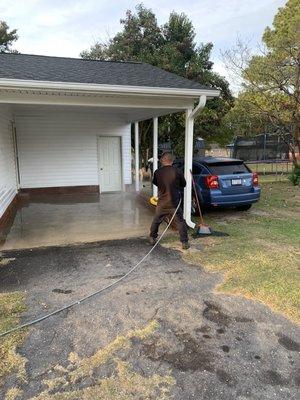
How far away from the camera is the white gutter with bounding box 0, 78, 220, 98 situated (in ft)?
17.5

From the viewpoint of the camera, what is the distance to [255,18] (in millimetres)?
18969

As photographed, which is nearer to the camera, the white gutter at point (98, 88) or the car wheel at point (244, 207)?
the white gutter at point (98, 88)

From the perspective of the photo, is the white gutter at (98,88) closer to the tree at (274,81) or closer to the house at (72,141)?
the house at (72,141)

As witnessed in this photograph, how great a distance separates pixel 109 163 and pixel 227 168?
18.0 feet

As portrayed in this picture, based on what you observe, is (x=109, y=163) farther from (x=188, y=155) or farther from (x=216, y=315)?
(x=216, y=315)

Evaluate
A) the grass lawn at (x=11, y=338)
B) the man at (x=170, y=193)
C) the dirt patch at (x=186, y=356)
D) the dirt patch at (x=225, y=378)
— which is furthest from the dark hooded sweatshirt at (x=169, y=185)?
the dirt patch at (x=225, y=378)

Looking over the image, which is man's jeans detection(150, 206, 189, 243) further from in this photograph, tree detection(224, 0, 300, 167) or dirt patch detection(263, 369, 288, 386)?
tree detection(224, 0, 300, 167)

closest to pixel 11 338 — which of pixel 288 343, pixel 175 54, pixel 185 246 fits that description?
pixel 288 343

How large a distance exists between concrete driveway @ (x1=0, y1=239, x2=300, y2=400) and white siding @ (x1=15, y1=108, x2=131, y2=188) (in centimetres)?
715

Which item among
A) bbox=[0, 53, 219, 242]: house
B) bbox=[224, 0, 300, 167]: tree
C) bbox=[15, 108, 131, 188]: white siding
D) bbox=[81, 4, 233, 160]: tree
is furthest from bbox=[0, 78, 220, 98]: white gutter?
bbox=[81, 4, 233, 160]: tree

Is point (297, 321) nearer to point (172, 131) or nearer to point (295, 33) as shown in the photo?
point (295, 33)

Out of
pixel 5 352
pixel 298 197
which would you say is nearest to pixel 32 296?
pixel 5 352

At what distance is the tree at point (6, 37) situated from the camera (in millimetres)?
28938

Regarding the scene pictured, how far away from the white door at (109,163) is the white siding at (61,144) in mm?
198
